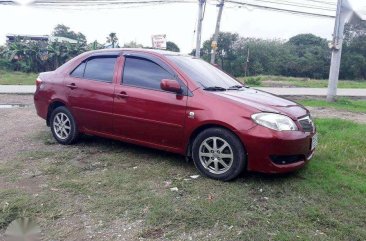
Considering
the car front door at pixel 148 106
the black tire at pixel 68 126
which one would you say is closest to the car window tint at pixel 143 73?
the car front door at pixel 148 106

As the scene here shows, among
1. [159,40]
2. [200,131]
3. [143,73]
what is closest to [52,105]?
[143,73]

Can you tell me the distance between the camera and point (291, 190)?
161 inches

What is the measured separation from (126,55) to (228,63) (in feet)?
101

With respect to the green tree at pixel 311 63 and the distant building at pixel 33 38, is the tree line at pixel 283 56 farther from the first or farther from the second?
the distant building at pixel 33 38

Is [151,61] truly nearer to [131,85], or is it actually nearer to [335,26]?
[131,85]

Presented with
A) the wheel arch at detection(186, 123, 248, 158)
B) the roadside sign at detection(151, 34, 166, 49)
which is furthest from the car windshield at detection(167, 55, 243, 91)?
the roadside sign at detection(151, 34, 166, 49)

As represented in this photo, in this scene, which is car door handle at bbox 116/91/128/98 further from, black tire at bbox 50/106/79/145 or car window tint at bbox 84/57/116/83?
black tire at bbox 50/106/79/145

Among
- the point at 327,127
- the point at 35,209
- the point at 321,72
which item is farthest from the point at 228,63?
the point at 35,209

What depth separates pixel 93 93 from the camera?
5.39 meters

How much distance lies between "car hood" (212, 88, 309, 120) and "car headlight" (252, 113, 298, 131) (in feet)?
0.29

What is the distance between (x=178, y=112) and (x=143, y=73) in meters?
0.89

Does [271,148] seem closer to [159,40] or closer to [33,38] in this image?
[159,40]

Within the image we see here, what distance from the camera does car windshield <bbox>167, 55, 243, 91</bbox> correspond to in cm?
484

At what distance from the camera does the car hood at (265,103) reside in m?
4.34
